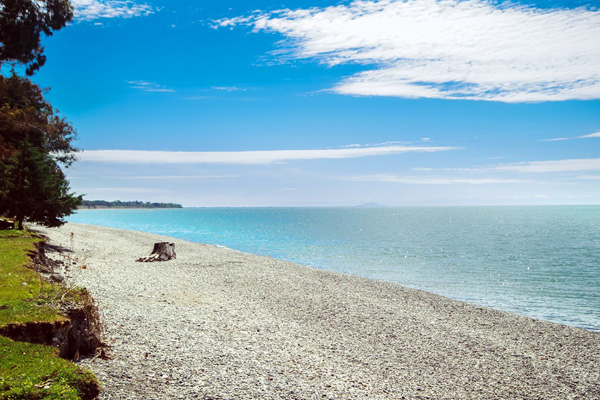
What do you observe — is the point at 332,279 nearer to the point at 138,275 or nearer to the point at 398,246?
the point at 138,275

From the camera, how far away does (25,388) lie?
23.3 feet

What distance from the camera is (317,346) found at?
586 inches

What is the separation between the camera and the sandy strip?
35.0ft

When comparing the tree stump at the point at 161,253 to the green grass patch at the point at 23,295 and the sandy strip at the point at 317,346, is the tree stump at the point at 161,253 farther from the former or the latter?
the green grass patch at the point at 23,295

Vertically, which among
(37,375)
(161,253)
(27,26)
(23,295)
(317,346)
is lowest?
(317,346)

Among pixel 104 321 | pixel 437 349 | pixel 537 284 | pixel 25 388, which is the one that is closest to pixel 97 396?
pixel 25 388

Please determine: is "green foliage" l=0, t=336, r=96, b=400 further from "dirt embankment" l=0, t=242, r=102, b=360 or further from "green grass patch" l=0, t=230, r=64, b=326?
"green grass patch" l=0, t=230, r=64, b=326

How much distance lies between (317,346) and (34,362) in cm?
913

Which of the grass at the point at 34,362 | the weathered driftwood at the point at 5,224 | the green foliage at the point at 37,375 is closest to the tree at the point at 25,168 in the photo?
the weathered driftwood at the point at 5,224

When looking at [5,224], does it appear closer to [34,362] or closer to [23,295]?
[23,295]

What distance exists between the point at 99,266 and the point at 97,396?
859 inches

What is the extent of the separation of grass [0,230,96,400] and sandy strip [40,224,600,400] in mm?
1087

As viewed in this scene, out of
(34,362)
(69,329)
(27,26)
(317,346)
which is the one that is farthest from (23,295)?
(27,26)

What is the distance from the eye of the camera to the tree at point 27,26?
24.6m
